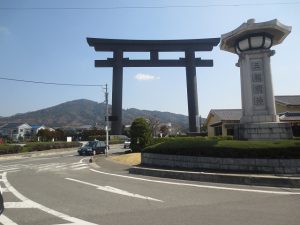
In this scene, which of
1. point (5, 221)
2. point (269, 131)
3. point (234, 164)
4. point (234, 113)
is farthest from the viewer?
point (234, 113)

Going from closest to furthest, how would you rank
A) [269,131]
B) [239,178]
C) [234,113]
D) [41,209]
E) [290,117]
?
[41,209] → [239,178] → [269,131] → [290,117] → [234,113]

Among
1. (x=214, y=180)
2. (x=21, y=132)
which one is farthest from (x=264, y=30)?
(x=21, y=132)

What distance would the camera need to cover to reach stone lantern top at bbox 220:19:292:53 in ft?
55.5

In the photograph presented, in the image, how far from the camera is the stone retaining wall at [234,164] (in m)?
12.0

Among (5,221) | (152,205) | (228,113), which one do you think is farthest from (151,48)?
(5,221)

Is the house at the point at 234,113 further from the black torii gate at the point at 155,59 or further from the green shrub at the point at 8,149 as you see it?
the green shrub at the point at 8,149

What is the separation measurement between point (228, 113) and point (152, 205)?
114ft

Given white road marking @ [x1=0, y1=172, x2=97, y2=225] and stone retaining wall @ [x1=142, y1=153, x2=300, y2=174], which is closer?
white road marking @ [x1=0, y1=172, x2=97, y2=225]

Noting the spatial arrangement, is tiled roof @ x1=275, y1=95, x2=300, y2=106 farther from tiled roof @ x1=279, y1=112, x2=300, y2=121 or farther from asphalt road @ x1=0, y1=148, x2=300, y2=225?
asphalt road @ x1=0, y1=148, x2=300, y2=225

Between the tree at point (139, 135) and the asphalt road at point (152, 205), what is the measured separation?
58.1 feet

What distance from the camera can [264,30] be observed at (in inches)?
679

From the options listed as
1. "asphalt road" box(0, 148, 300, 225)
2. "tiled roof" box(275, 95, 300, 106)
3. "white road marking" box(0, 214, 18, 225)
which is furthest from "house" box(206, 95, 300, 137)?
"white road marking" box(0, 214, 18, 225)

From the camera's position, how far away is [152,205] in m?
7.91

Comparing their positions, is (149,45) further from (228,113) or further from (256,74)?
(256,74)
